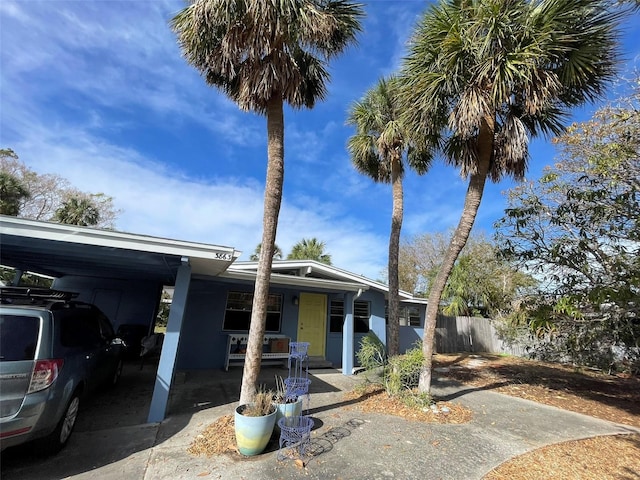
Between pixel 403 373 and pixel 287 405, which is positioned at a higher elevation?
pixel 403 373

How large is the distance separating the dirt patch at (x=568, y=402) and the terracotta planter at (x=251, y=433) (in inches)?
118

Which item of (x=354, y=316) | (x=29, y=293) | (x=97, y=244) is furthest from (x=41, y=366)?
(x=354, y=316)

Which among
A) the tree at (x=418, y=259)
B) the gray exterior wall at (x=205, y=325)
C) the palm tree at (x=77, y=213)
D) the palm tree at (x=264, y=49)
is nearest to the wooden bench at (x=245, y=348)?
the gray exterior wall at (x=205, y=325)

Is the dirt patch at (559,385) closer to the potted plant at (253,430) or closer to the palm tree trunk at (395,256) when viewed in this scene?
the palm tree trunk at (395,256)

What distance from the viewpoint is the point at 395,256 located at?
30.9ft

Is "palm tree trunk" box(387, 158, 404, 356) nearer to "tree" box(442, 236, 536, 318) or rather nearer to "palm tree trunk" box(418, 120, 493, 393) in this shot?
"palm tree trunk" box(418, 120, 493, 393)

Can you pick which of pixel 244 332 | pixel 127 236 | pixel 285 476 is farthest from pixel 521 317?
pixel 127 236

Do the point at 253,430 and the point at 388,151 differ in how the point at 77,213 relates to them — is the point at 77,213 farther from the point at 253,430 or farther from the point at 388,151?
the point at 253,430

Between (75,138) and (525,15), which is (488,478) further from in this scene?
(75,138)

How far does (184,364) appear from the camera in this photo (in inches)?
362

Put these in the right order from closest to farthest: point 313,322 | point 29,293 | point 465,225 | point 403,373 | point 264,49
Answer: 1. point 29,293
2. point 264,49
3. point 465,225
4. point 403,373
5. point 313,322

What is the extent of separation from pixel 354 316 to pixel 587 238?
26.2 feet

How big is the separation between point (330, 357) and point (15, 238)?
9.71 m

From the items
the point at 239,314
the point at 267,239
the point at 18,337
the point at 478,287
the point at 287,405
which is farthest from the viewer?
the point at 478,287
